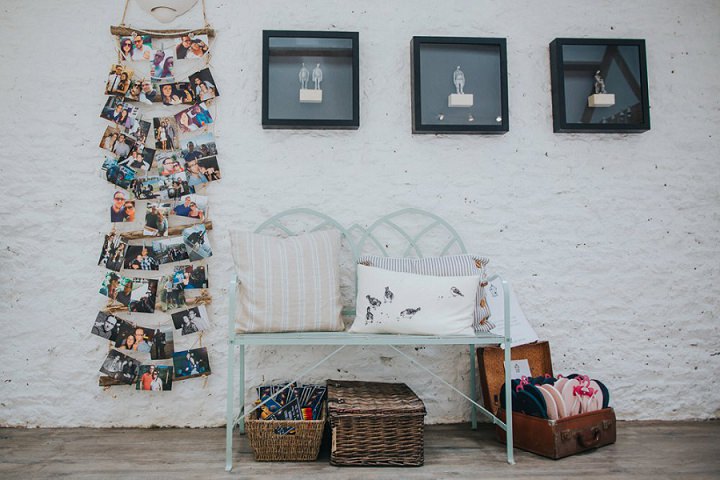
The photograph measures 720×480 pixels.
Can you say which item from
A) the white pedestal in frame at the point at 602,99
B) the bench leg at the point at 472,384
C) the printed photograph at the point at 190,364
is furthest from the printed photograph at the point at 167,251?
the white pedestal in frame at the point at 602,99

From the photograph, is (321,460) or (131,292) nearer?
A: (321,460)

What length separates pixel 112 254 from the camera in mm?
2547

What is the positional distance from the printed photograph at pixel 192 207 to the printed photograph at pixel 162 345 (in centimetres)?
58

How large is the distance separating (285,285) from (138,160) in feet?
3.45

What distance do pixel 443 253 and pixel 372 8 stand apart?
4.44 ft

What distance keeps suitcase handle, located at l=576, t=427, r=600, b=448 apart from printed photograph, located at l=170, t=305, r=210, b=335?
178 centimetres

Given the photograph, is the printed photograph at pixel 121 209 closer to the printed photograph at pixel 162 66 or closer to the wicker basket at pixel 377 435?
the printed photograph at pixel 162 66

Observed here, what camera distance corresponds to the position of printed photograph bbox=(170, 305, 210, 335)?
2543 mm

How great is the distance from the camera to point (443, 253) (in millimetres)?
2639

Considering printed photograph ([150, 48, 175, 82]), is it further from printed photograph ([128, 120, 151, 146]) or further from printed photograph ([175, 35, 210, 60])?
printed photograph ([128, 120, 151, 146])

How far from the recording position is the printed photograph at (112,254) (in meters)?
2.54

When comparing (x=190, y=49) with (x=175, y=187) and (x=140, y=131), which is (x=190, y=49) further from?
(x=175, y=187)

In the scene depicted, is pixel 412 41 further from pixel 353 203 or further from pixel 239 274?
pixel 239 274

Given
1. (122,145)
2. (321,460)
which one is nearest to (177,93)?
(122,145)
